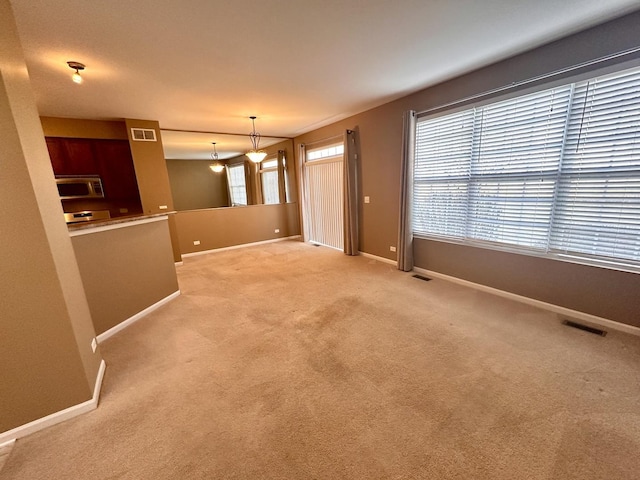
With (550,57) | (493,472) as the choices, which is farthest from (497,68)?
(493,472)

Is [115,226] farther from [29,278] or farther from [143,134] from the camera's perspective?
[143,134]

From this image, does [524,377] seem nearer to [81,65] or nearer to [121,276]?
[121,276]

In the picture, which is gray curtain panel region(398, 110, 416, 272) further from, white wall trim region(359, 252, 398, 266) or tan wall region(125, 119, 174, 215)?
tan wall region(125, 119, 174, 215)

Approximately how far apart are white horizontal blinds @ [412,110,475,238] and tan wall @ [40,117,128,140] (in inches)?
203

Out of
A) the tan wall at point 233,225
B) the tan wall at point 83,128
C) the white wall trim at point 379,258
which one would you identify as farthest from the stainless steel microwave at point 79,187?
the white wall trim at point 379,258

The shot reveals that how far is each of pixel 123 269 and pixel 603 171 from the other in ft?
16.0

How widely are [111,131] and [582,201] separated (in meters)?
6.77

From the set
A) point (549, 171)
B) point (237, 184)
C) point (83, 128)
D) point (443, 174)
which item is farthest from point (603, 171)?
point (237, 184)

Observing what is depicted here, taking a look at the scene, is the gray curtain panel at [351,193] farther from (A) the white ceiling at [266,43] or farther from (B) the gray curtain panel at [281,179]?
(B) the gray curtain panel at [281,179]

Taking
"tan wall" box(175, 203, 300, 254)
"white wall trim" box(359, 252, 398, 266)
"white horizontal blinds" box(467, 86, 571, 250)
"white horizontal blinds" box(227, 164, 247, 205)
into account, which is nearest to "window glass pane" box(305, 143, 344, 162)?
"tan wall" box(175, 203, 300, 254)

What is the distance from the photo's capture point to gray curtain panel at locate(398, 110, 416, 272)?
375 centimetres

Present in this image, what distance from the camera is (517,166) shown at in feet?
9.32

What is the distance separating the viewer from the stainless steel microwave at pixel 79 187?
4.23 metres

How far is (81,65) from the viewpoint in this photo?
2453 millimetres
